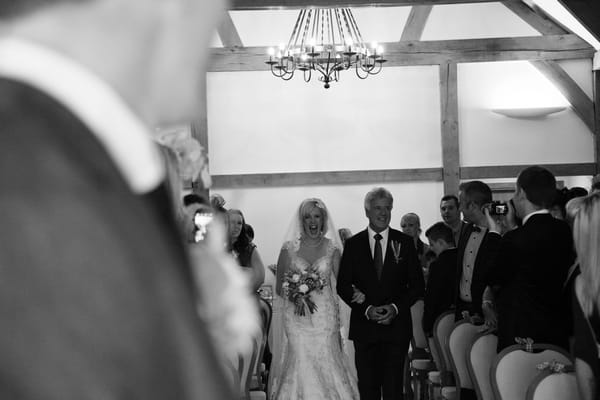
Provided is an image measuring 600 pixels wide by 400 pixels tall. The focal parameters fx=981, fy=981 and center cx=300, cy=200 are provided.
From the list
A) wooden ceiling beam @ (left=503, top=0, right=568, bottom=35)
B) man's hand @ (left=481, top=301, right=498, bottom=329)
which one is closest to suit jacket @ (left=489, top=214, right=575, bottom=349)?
man's hand @ (left=481, top=301, right=498, bottom=329)

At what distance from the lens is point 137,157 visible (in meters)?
0.38

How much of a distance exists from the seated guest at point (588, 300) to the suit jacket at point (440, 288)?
3730mm

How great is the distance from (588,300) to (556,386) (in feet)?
1.41

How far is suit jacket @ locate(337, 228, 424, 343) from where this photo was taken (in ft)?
24.5

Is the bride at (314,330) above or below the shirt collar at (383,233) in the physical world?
below

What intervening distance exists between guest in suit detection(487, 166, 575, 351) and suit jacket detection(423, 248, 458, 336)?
1.73 m

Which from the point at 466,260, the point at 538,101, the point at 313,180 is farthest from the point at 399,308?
the point at 538,101

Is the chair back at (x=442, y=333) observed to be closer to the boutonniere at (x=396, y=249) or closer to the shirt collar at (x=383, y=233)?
the boutonniere at (x=396, y=249)


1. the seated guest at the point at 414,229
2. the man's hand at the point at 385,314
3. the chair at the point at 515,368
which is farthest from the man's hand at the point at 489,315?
the seated guest at the point at 414,229

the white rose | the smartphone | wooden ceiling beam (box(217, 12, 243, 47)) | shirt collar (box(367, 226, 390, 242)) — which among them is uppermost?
wooden ceiling beam (box(217, 12, 243, 47))

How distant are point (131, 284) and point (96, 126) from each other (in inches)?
2.6

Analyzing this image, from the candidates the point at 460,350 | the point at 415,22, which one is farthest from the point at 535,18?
the point at 460,350

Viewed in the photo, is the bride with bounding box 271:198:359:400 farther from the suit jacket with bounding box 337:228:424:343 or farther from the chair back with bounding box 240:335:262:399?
the chair back with bounding box 240:335:262:399

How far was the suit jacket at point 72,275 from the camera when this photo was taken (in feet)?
1.03
